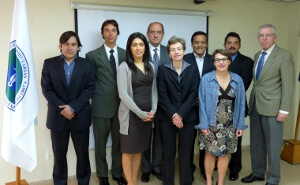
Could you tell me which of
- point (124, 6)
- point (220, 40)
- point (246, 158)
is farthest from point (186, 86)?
point (246, 158)

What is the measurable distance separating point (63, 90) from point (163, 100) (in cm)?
96

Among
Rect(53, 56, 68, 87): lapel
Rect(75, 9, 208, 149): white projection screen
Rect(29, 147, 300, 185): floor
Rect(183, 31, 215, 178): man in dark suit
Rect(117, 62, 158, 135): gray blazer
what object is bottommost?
Rect(29, 147, 300, 185): floor

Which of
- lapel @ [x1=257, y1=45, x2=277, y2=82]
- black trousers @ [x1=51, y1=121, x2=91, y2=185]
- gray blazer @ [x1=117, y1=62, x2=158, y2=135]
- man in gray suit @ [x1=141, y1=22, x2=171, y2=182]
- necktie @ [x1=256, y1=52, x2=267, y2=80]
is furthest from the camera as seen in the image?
man in gray suit @ [x1=141, y1=22, x2=171, y2=182]

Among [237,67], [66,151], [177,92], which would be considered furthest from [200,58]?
[66,151]

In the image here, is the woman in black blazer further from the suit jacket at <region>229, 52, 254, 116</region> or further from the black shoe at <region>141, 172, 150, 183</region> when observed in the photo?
the suit jacket at <region>229, 52, 254, 116</region>

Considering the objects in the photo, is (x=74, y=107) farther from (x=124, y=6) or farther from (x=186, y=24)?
(x=186, y=24)

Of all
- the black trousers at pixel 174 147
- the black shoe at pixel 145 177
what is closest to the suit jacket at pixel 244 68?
the black trousers at pixel 174 147

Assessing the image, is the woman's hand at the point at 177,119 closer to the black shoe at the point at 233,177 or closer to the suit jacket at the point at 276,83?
the suit jacket at the point at 276,83

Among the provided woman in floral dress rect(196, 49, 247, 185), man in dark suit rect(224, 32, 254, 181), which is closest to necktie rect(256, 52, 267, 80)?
man in dark suit rect(224, 32, 254, 181)

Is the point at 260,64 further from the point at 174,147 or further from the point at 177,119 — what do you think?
the point at 174,147

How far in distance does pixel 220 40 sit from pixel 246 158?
1.70 metres

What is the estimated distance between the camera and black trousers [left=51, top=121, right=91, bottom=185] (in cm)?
285

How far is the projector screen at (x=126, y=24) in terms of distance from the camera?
10.8ft

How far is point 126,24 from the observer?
3.50 m
